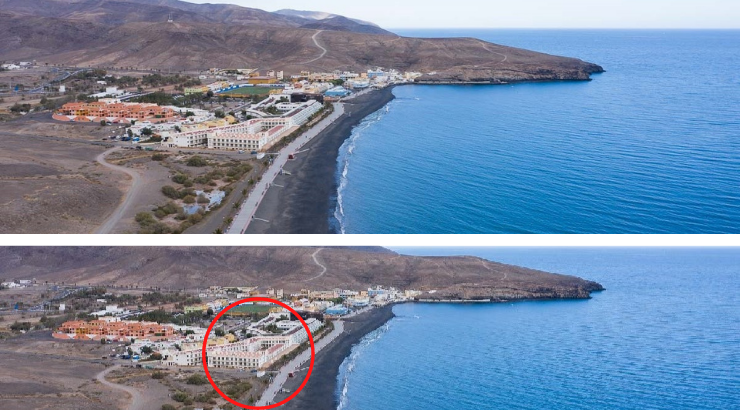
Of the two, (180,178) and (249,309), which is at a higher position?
(180,178)

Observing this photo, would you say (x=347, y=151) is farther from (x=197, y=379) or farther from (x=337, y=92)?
(x=337, y=92)

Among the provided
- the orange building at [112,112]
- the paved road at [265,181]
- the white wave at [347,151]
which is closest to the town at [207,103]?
the orange building at [112,112]

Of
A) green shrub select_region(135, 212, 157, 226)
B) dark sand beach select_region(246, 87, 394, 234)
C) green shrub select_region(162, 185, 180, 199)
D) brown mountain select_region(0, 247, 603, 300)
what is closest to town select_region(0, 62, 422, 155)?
dark sand beach select_region(246, 87, 394, 234)

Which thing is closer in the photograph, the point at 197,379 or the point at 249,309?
the point at 197,379

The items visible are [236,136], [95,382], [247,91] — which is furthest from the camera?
[247,91]

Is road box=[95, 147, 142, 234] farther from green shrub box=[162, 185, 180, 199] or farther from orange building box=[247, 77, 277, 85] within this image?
orange building box=[247, 77, 277, 85]

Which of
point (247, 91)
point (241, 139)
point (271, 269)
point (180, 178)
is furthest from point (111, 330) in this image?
point (247, 91)
